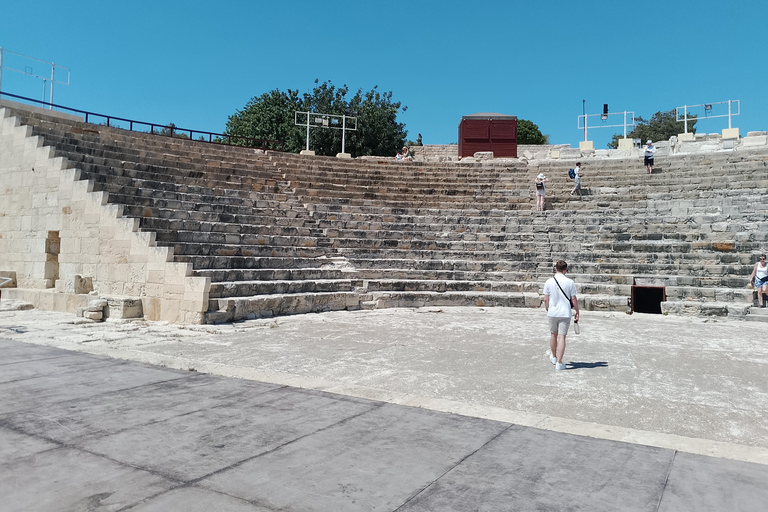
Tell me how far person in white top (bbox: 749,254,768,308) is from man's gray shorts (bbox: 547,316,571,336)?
22.6ft

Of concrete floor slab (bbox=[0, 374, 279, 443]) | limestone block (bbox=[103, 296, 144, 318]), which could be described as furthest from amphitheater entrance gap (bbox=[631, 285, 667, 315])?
limestone block (bbox=[103, 296, 144, 318])

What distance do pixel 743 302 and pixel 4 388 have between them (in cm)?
1243

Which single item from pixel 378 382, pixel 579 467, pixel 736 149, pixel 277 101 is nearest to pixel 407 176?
pixel 736 149

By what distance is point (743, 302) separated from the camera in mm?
10672

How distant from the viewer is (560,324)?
19.7 ft

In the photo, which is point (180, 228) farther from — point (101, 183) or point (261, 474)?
point (261, 474)

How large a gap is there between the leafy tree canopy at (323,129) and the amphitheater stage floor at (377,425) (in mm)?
28718

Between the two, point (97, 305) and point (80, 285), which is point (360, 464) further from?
point (80, 285)

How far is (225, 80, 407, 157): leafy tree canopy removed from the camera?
34.9 metres

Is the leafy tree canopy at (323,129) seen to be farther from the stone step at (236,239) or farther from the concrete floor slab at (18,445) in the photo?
the concrete floor slab at (18,445)

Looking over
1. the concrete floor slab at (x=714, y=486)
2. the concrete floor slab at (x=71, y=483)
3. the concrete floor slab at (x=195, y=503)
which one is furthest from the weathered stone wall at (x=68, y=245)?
the concrete floor slab at (x=714, y=486)

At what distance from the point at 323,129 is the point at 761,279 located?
28.1 meters

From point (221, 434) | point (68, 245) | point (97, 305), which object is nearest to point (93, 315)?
point (97, 305)

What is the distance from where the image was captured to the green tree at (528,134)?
53469 millimetres
